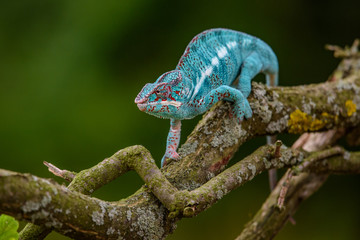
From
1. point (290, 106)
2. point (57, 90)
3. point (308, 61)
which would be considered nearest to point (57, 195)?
point (290, 106)

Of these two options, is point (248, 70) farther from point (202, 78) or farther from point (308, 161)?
point (308, 161)

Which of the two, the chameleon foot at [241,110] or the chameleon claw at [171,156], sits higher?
the chameleon foot at [241,110]

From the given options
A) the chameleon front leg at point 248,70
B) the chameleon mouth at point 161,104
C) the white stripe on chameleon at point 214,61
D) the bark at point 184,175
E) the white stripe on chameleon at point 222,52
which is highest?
the white stripe on chameleon at point 222,52

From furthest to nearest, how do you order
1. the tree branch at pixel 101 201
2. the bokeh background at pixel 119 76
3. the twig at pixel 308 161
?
the bokeh background at pixel 119 76
the twig at pixel 308 161
the tree branch at pixel 101 201


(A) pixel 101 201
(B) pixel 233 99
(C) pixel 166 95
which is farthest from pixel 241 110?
(A) pixel 101 201

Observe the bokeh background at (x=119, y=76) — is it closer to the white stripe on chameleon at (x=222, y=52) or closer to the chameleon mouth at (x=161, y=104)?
the white stripe on chameleon at (x=222, y=52)

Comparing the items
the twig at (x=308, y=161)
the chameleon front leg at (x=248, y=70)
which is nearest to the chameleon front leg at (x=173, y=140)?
the chameleon front leg at (x=248, y=70)

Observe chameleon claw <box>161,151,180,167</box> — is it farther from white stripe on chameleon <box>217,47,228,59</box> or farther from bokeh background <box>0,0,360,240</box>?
bokeh background <box>0,0,360,240</box>

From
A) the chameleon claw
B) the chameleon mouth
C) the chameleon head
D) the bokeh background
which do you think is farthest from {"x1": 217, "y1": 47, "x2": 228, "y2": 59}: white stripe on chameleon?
the bokeh background
